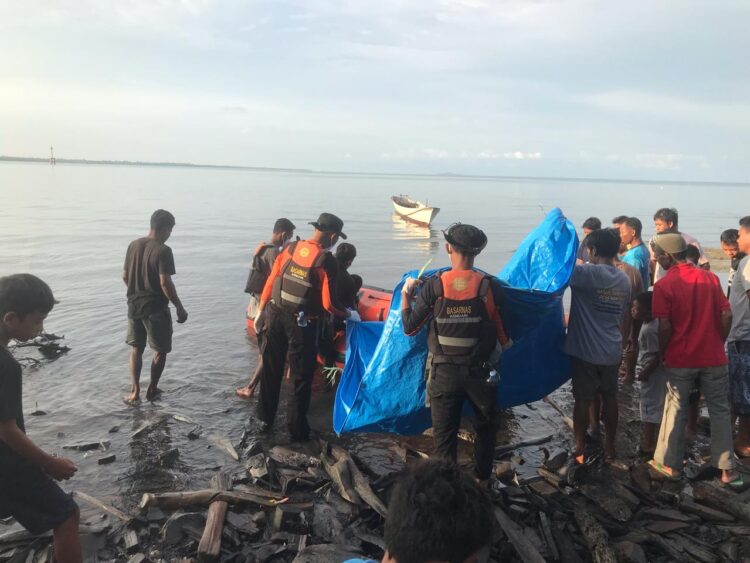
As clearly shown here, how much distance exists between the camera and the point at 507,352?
5727 mm

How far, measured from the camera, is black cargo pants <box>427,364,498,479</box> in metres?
4.71

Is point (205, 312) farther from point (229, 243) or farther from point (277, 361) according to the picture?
point (229, 243)

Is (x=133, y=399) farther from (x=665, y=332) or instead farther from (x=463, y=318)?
(x=665, y=332)

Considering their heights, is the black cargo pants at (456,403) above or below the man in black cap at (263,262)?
below

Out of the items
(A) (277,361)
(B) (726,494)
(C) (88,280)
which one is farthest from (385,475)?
(C) (88,280)

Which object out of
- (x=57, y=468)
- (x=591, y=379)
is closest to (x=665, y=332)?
(x=591, y=379)

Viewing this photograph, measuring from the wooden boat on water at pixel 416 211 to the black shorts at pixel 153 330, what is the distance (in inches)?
1381

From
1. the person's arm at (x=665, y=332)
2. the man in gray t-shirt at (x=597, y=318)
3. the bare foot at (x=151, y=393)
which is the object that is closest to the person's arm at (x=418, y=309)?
the man in gray t-shirt at (x=597, y=318)

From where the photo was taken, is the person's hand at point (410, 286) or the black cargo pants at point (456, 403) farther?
the person's hand at point (410, 286)

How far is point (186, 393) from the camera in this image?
8203 mm

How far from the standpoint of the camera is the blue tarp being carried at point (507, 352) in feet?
17.6


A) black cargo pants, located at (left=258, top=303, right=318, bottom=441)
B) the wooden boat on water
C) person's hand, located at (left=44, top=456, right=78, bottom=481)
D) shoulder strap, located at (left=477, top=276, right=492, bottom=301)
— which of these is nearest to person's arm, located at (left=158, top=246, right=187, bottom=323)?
black cargo pants, located at (left=258, top=303, right=318, bottom=441)

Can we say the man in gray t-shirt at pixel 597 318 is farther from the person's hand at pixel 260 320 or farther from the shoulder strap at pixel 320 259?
the person's hand at pixel 260 320

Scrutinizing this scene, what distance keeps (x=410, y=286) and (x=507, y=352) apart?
1.52 metres
